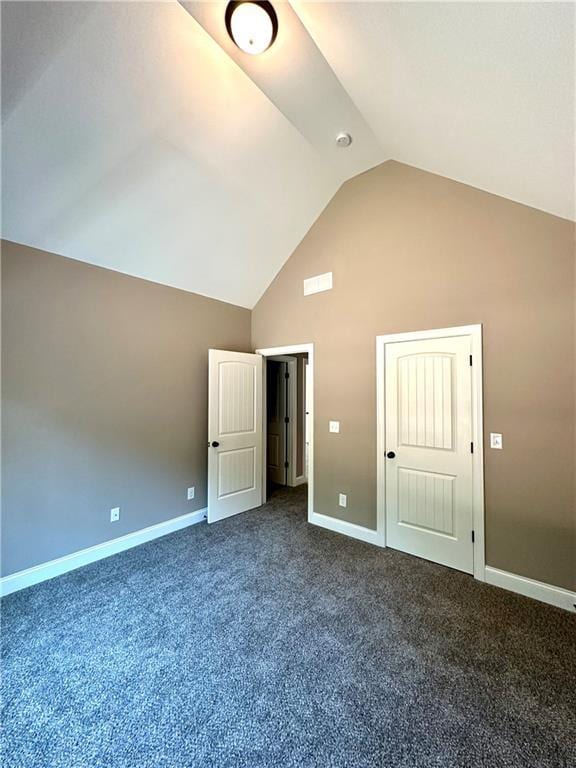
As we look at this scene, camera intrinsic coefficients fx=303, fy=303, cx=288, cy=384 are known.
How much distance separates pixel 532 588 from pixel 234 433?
3.16m

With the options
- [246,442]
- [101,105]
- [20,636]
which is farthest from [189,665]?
[101,105]

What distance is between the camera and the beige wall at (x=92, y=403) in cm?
246

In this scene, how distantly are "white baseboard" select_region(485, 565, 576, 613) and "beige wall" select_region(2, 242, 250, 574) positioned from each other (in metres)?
3.07

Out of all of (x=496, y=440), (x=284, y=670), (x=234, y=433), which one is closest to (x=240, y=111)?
(x=234, y=433)

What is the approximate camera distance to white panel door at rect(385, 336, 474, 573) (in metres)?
2.65

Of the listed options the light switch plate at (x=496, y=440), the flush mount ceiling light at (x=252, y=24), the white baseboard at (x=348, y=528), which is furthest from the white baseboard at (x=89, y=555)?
the flush mount ceiling light at (x=252, y=24)

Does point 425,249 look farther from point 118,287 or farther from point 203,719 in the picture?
point 203,719

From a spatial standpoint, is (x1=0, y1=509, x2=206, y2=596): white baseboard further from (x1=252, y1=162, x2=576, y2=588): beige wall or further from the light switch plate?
the light switch plate

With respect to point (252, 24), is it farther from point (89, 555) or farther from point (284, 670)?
point (89, 555)

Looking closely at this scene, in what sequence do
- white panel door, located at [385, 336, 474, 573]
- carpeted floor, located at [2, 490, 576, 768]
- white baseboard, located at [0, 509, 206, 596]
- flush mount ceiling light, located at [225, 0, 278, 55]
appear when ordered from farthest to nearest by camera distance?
white panel door, located at [385, 336, 474, 573] → white baseboard, located at [0, 509, 206, 596] → flush mount ceiling light, located at [225, 0, 278, 55] → carpeted floor, located at [2, 490, 576, 768]

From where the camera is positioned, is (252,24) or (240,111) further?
(240,111)

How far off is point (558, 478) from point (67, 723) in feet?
10.7

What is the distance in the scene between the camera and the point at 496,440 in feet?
8.16

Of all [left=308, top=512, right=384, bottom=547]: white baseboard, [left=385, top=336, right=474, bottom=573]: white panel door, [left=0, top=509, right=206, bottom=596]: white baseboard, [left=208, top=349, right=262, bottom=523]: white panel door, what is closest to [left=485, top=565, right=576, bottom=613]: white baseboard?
[left=385, top=336, right=474, bottom=573]: white panel door
